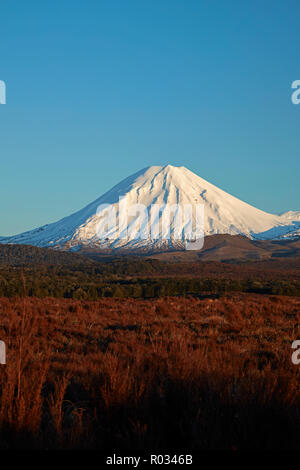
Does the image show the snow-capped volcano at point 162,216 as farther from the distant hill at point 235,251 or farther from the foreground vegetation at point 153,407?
the foreground vegetation at point 153,407

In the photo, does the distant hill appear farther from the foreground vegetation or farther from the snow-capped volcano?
the foreground vegetation

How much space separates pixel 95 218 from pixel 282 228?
7847cm

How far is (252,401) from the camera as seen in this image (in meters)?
3.54

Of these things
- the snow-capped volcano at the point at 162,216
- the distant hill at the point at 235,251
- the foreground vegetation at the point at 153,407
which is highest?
the snow-capped volcano at the point at 162,216

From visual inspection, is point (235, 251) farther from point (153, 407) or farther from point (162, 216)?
point (153, 407)

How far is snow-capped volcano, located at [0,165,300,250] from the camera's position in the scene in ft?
447

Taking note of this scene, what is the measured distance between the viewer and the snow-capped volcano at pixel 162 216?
136150 millimetres

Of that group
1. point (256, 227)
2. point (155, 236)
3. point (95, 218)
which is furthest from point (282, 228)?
point (95, 218)

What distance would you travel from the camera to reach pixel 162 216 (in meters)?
149

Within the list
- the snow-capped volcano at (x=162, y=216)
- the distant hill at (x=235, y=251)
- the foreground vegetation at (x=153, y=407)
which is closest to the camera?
the foreground vegetation at (x=153, y=407)

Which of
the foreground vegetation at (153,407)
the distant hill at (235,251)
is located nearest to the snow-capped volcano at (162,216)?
the distant hill at (235,251)

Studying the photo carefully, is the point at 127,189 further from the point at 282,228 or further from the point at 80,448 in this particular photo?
the point at 80,448

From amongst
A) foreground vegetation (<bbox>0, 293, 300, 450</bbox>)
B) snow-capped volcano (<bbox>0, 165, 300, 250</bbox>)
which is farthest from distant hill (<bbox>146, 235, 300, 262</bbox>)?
foreground vegetation (<bbox>0, 293, 300, 450</bbox>)

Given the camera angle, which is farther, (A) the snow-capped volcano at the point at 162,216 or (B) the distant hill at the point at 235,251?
(A) the snow-capped volcano at the point at 162,216
